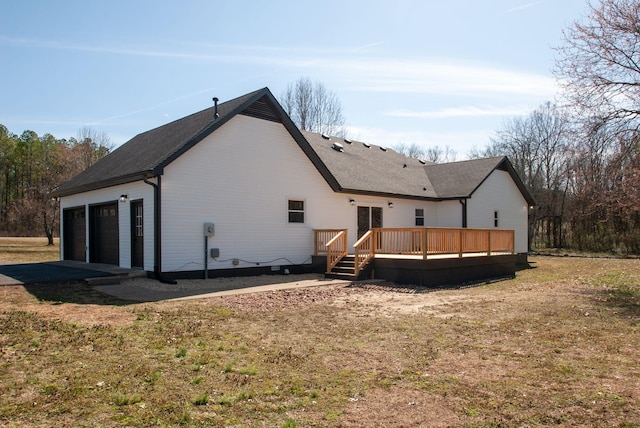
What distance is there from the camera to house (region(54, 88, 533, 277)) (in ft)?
45.8

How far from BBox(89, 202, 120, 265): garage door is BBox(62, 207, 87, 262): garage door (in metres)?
0.80

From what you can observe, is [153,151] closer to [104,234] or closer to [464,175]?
[104,234]

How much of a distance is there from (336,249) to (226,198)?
4.31 m

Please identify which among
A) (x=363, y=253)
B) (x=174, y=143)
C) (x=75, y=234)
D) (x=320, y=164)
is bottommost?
(x=363, y=253)

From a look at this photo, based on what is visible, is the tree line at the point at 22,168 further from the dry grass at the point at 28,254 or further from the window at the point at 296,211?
the window at the point at 296,211

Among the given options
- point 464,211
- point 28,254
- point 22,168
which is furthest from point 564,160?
point 22,168

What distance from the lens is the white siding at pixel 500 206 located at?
75.0ft

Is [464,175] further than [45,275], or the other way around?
[464,175]

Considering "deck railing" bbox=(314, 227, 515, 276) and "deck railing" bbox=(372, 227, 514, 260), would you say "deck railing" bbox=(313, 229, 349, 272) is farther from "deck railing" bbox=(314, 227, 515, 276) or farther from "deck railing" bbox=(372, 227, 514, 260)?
"deck railing" bbox=(372, 227, 514, 260)

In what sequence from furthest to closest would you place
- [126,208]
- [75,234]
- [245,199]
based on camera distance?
[75,234], [245,199], [126,208]

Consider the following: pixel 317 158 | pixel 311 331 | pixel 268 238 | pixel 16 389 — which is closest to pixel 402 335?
pixel 311 331

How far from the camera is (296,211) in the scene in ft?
56.7

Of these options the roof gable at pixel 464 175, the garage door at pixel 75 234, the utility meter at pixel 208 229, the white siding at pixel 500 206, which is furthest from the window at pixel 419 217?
the garage door at pixel 75 234

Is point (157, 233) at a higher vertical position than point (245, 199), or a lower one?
lower
